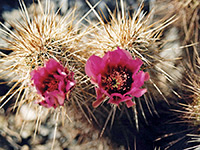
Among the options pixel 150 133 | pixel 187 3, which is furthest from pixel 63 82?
pixel 150 133

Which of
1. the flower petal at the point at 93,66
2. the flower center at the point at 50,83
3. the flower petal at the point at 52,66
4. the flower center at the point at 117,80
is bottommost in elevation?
the flower center at the point at 117,80

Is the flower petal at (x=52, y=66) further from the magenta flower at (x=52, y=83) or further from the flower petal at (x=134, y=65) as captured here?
the flower petal at (x=134, y=65)

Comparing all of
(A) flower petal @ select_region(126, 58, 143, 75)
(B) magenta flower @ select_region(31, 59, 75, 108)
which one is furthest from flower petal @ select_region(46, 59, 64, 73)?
(A) flower petal @ select_region(126, 58, 143, 75)

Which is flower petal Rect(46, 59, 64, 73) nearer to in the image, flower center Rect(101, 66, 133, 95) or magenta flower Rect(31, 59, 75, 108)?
magenta flower Rect(31, 59, 75, 108)

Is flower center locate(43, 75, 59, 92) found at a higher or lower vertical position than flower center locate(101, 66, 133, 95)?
higher

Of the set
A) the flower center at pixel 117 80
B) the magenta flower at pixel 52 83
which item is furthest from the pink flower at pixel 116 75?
the magenta flower at pixel 52 83
